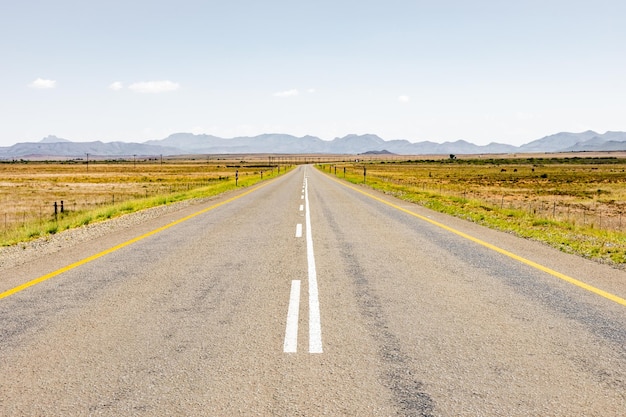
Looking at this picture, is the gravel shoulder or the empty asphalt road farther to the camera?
the gravel shoulder

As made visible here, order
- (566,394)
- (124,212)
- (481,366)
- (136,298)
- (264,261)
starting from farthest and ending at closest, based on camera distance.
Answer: (124,212)
(264,261)
(136,298)
(481,366)
(566,394)

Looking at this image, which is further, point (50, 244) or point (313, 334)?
point (50, 244)

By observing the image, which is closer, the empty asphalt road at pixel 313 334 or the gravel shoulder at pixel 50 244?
the empty asphalt road at pixel 313 334

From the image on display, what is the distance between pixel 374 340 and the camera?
445cm

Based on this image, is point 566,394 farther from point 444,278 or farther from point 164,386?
point 444,278

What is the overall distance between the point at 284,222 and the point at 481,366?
411 inches

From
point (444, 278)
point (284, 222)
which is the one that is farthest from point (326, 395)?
point (284, 222)

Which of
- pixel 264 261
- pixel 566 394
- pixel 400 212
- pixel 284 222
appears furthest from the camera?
pixel 400 212

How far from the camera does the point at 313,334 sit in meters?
4.62

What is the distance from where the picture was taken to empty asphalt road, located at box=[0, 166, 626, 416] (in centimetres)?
335

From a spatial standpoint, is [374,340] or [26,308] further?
[26,308]

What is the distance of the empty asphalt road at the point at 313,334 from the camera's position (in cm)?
335

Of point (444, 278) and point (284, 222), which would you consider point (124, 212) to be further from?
point (444, 278)

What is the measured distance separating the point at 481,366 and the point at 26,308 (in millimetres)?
5199
